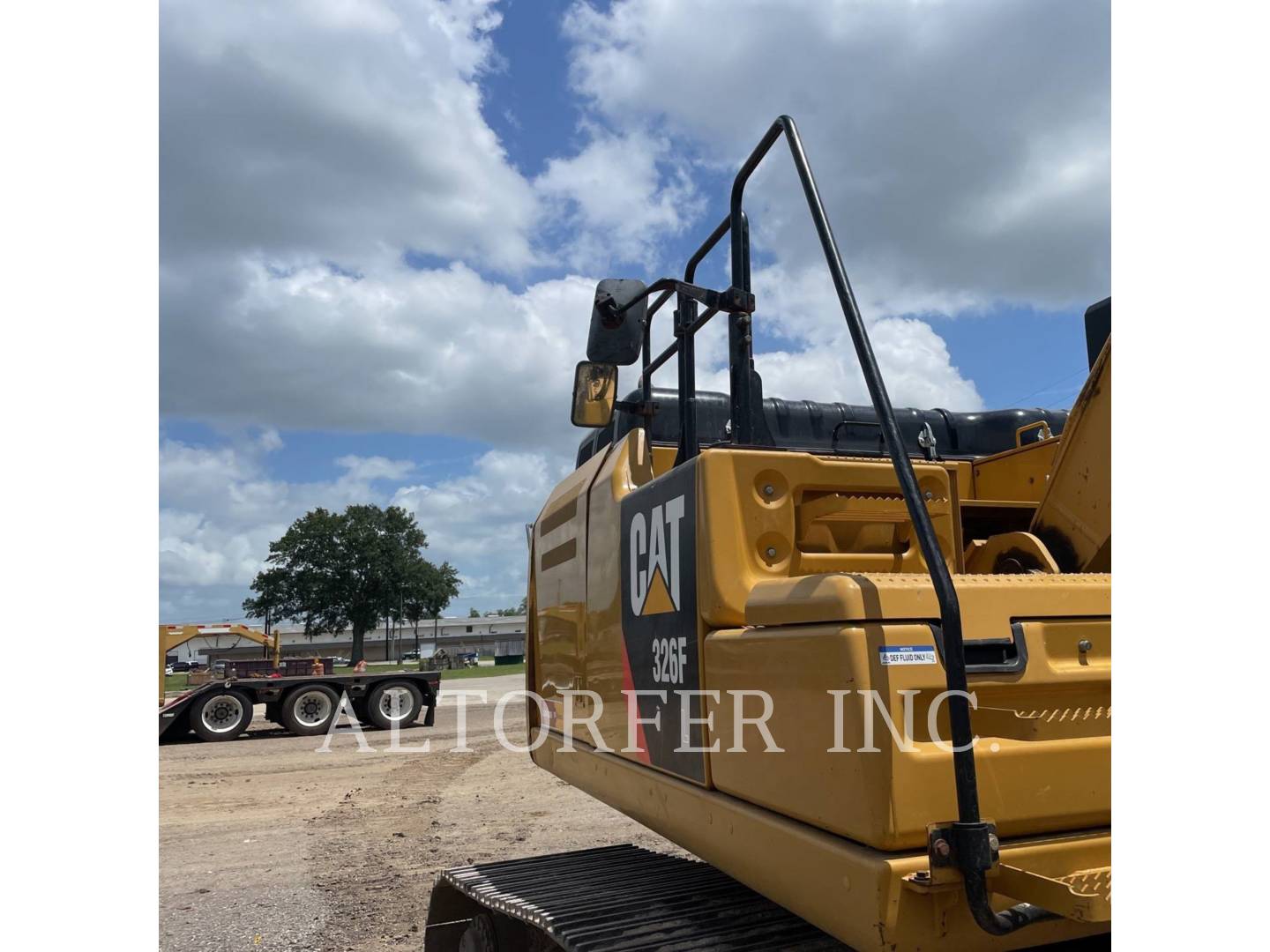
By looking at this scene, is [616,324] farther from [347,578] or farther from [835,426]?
[347,578]

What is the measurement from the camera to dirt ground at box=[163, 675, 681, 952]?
5793 mm

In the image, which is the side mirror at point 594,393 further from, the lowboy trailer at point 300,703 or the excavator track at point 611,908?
the lowboy trailer at point 300,703

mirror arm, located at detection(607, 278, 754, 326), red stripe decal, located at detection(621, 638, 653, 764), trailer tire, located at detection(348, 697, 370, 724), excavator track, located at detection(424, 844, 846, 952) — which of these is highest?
mirror arm, located at detection(607, 278, 754, 326)

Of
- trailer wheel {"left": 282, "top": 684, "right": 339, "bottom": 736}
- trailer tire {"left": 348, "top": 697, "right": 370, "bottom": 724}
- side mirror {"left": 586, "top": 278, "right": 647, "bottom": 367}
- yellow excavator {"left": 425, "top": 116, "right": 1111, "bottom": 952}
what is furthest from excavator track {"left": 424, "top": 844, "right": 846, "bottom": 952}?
trailer tire {"left": 348, "top": 697, "right": 370, "bottom": 724}

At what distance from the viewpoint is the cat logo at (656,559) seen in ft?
8.21

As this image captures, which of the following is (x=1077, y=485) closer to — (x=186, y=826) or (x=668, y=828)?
(x=668, y=828)

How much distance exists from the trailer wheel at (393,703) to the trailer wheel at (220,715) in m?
2.10

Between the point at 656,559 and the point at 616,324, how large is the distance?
0.90m

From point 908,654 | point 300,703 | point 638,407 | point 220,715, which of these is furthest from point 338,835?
point 220,715

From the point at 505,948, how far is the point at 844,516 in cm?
209

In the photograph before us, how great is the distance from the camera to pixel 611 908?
2.94 meters

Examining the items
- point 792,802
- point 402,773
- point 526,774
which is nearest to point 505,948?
point 792,802

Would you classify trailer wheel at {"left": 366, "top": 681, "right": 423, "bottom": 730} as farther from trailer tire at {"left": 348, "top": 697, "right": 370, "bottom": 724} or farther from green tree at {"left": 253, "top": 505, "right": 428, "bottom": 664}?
green tree at {"left": 253, "top": 505, "right": 428, "bottom": 664}

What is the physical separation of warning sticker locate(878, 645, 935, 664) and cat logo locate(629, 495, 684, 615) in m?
0.78
